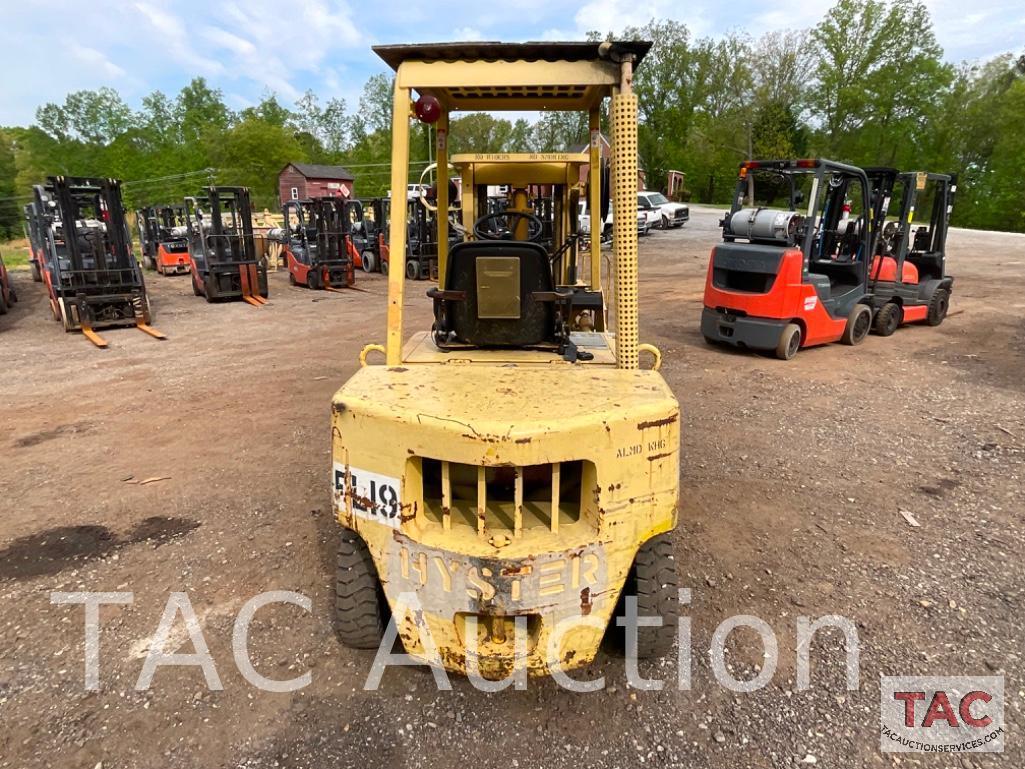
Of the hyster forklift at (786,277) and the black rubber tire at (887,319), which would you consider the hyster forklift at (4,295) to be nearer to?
the hyster forklift at (786,277)

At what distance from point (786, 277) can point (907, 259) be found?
4.31 meters

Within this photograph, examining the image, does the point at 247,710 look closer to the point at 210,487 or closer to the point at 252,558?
the point at 252,558

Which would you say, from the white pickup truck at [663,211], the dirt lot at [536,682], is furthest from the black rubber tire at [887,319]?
the white pickup truck at [663,211]

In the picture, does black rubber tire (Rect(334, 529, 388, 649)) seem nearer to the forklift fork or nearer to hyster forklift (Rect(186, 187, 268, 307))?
hyster forklift (Rect(186, 187, 268, 307))

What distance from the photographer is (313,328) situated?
38.4ft

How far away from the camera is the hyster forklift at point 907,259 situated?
30.9ft

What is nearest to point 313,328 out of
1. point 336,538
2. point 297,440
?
point 297,440

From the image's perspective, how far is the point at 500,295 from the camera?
3.13 meters

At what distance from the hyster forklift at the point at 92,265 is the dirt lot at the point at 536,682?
3709 mm

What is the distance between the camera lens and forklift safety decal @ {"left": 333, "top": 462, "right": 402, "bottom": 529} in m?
2.52

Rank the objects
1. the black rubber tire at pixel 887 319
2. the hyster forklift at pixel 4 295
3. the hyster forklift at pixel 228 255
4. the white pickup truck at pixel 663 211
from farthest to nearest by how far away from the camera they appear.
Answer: the white pickup truck at pixel 663 211
the hyster forklift at pixel 228 255
the hyster forklift at pixel 4 295
the black rubber tire at pixel 887 319

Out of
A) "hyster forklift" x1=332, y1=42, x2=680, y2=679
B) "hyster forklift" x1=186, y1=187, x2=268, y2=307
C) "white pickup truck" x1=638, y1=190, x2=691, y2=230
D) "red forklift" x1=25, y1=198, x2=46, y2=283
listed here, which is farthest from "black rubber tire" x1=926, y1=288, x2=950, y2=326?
"white pickup truck" x1=638, y1=190, x2=691, y2=230

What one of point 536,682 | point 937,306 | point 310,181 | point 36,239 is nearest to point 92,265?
point 36,239

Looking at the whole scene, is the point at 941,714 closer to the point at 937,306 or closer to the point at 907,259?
the point at 937,306
